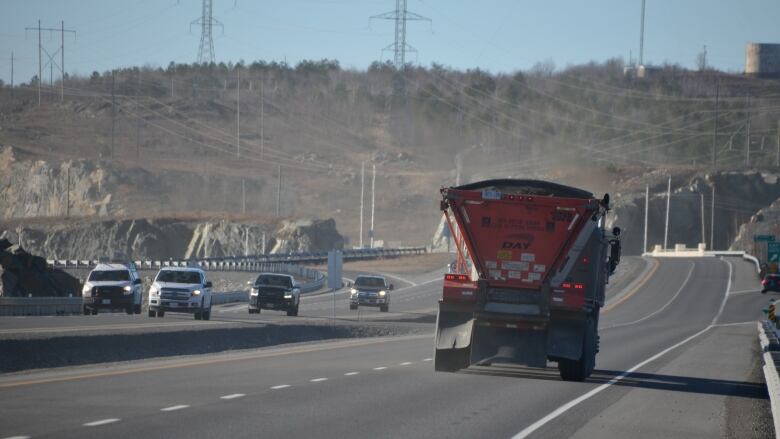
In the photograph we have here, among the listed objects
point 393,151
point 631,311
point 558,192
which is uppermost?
point 393,151

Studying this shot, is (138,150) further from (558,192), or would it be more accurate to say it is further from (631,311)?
(558,192)

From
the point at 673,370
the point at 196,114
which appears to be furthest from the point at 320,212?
the point at 673,370

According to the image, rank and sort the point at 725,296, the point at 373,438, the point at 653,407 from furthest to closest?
the point at 725,296, the point at 653,407, the point at 373,438

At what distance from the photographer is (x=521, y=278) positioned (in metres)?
22.0

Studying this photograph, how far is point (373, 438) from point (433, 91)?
7061 inches

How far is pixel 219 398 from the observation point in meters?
16.8

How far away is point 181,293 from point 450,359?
2029 centimetres

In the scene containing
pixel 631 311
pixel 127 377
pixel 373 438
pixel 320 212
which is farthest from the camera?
pixel 320 212

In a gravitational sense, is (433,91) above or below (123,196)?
above

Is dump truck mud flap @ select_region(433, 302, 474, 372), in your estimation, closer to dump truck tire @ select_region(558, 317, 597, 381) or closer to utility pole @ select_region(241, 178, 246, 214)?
dump truck tire @ select_region(558, 317, 597, 381)

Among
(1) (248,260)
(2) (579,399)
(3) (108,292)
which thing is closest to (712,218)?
(1) (248,260)

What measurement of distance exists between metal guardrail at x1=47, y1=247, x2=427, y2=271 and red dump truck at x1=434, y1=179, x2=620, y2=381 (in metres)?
61.9

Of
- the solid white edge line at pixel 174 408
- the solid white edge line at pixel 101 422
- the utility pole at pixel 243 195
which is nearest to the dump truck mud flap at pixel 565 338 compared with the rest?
the solid white edge line at pixel 174 408

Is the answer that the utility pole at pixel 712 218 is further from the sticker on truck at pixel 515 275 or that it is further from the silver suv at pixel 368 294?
the sticker on truck at pixel 515 275
